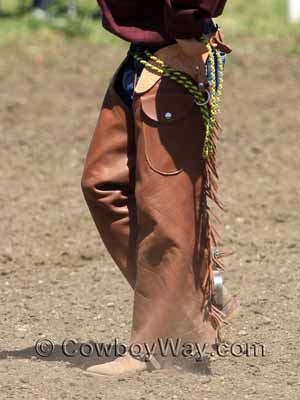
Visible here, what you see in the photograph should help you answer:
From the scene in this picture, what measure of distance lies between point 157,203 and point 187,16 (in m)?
0.67

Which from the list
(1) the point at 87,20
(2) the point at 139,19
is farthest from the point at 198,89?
(1) the point at 87,20

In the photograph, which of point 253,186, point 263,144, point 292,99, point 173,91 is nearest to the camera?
point 173,91

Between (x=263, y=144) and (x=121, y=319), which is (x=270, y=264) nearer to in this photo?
(x=121, y=319)

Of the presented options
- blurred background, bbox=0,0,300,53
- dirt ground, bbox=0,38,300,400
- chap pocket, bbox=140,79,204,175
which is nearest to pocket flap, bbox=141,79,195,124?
chap pocket, bbox=140,79,204,175

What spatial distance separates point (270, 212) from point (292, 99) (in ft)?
7.78

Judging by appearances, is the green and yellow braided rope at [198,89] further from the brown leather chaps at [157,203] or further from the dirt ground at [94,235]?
the dirt ground at [94,235]

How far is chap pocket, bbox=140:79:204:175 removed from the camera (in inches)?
153

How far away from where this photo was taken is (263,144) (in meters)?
7.59

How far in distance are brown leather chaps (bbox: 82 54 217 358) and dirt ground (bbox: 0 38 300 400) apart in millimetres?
237

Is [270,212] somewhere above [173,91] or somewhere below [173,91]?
below

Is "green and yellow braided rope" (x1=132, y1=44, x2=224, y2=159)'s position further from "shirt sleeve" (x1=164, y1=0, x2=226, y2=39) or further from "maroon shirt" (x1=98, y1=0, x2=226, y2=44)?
"shirt sleeve" (x1=164, y1=0, x2=226, y2=39)

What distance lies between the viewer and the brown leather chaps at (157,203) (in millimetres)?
3895

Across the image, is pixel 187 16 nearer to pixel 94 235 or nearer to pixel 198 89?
pixel 198 89

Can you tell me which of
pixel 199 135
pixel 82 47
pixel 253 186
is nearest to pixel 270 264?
pixel 253 186
